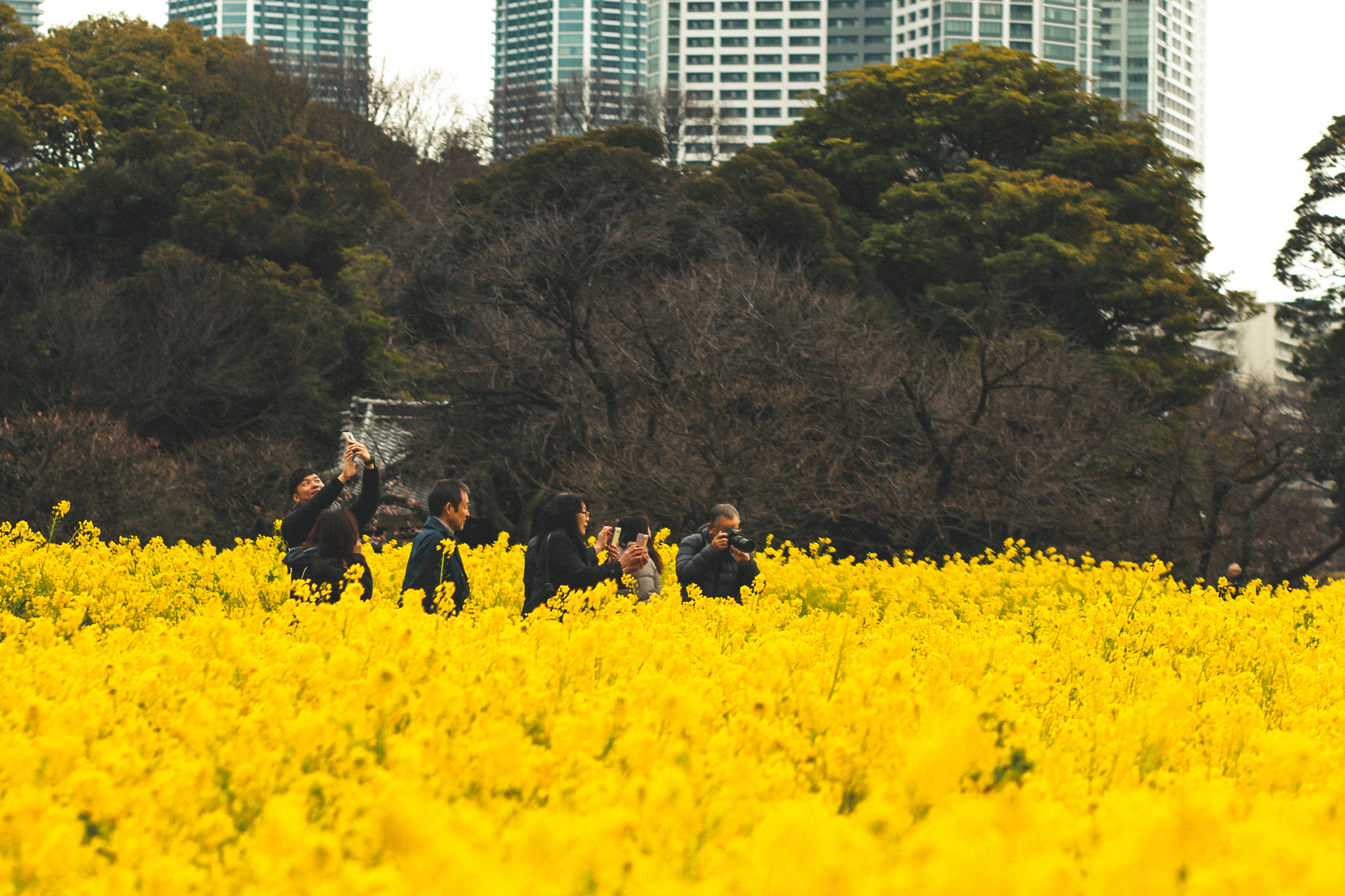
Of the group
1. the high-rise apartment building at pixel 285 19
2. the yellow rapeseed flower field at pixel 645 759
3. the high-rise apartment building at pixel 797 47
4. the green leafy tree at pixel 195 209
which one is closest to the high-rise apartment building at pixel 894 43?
the high-rise apartment building at pixel 797 47

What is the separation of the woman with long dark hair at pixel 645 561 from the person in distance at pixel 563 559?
0.95ft

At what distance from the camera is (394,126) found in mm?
44688

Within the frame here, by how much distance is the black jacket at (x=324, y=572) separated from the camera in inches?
256

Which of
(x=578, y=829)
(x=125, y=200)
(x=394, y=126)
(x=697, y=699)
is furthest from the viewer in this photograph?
(x=394, y=126)

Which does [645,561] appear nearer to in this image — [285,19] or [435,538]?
[435,538]

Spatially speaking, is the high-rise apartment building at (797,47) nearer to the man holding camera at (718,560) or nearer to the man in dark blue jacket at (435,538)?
the man holding camera at (718,560)

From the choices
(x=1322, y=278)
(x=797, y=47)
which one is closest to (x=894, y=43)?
(x=797, y=47)

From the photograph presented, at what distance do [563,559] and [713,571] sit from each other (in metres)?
1.71

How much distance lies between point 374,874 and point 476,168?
135 feet

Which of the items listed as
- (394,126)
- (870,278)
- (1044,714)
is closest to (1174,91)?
(394,126)

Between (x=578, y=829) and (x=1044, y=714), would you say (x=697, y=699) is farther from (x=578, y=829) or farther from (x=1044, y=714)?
(x=1044, y=714)

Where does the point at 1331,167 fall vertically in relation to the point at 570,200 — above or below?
above

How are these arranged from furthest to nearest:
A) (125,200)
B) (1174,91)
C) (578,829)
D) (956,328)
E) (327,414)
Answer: (1174,91) → (125,200) → (327,414) → (956,328) → (578,829)

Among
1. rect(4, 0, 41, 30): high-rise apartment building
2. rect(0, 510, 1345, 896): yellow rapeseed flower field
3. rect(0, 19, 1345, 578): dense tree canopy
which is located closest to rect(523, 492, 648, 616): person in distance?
rect(0, 510, 1345, 896): yellow rapeseed flower field
